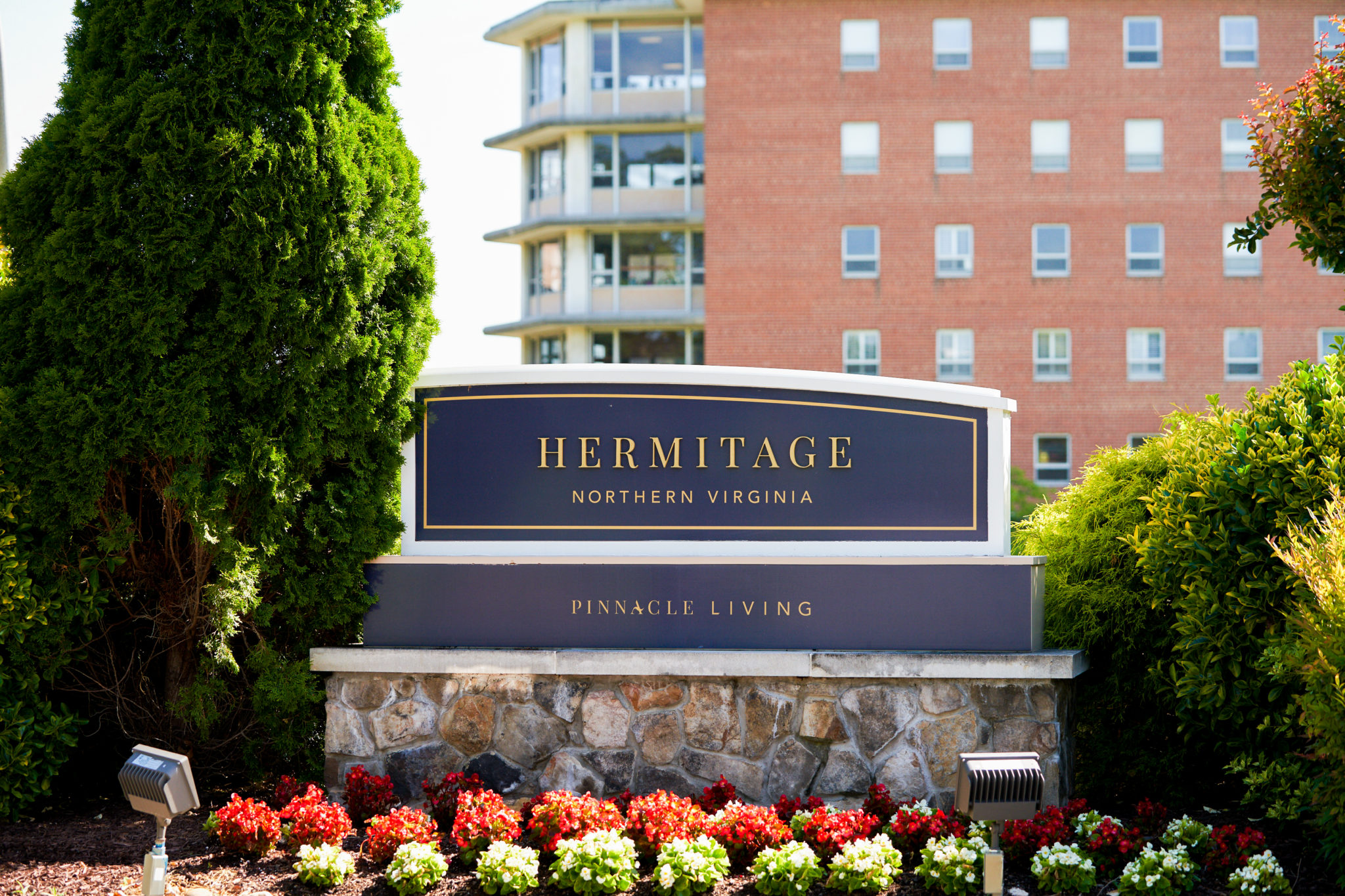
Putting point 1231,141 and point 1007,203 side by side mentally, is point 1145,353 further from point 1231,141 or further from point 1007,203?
point 1231,141

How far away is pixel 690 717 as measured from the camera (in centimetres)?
547

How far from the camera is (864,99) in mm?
33688

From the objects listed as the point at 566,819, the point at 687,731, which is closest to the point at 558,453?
the point at 687,731

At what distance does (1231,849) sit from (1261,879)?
283 millimetres

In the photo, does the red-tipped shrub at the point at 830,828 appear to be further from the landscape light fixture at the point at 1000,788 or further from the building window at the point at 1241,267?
the building window at the point at 1241,267

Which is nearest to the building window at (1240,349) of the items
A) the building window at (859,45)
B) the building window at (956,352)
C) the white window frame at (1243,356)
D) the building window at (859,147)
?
the white window frame at (1243,356)

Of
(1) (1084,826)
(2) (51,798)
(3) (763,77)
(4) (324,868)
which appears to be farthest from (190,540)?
(3) (763,77)

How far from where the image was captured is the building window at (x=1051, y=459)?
110 ft

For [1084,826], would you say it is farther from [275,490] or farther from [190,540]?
[190,540]

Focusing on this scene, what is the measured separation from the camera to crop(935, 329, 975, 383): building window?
3362 centimetres

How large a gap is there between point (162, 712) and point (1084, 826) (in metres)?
4.60

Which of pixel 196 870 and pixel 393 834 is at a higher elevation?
pixel 393 834

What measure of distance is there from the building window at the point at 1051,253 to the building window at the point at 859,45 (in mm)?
7360

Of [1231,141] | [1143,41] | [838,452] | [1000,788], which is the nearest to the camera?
[1000,788]
